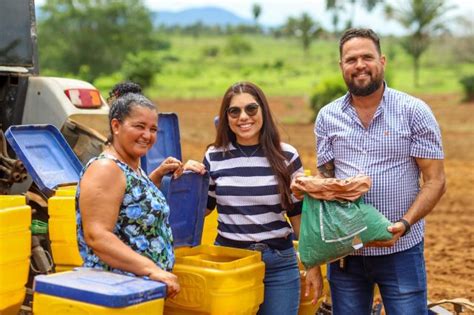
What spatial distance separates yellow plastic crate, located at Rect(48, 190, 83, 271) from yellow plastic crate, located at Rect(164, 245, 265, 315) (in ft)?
2.08

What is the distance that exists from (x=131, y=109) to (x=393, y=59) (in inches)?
1867

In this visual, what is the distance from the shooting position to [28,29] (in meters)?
5.33

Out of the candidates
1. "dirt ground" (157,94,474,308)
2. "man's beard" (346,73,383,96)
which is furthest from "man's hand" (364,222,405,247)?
"dirt ground" (157,94,474,308)

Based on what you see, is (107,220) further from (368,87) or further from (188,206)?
(368,87)

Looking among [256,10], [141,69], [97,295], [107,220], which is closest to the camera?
[97,295]

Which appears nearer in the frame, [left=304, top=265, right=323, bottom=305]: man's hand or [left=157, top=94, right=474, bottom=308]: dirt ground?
[left=304, top=265, right=323, bottom=305]: man's hand

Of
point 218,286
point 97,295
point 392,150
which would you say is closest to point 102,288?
point 97,295

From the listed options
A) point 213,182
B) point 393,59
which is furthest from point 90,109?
point 393,59

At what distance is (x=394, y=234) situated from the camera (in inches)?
131

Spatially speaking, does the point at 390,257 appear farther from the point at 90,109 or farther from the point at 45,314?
the point at 90,109

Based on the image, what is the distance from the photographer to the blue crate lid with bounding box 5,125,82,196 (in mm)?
4223

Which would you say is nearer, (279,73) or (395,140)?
(395,140)

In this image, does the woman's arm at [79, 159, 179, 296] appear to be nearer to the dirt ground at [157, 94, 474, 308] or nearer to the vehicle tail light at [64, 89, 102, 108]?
the dirt ground at [157, 94, 474, 308]

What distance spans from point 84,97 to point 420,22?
1309 inches
